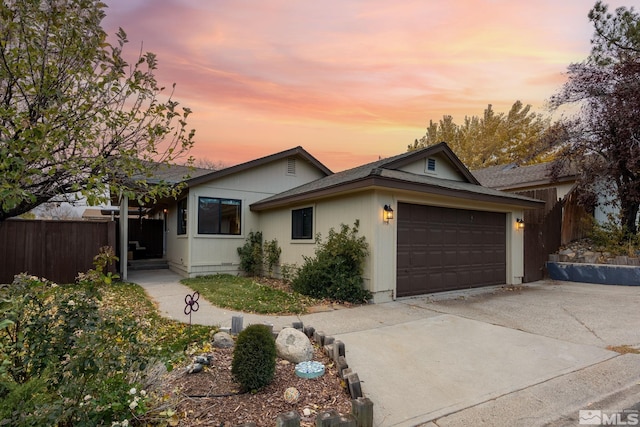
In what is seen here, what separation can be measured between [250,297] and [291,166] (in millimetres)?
6459

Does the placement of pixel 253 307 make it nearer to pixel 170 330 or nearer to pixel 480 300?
pixel 170 330

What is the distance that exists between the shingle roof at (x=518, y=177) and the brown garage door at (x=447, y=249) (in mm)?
6196

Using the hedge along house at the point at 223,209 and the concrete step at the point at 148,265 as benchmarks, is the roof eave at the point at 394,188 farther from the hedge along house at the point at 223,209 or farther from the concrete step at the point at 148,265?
the concrete step at the point at 148,265

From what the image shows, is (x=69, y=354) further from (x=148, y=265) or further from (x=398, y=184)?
(x=148, y=265)

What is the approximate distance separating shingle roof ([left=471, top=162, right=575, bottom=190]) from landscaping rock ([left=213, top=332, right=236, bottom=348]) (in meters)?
14.3

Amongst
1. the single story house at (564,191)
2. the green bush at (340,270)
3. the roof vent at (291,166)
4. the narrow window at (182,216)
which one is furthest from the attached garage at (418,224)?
the narrow window at (182,216)

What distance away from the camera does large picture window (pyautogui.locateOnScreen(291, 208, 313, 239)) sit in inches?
372

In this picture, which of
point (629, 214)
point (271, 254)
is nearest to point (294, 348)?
point (271, 254)

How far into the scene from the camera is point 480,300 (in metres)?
7.84

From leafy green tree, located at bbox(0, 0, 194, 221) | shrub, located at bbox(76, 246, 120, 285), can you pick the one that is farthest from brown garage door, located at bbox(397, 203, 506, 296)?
shrub, located at bbox(76, 246, 120, 285)

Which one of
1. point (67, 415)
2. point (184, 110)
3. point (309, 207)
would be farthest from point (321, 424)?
point (309, 207)

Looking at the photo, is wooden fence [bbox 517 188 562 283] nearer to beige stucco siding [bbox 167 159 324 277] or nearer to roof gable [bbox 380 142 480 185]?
roof gable [bbox 380 142 480 185]

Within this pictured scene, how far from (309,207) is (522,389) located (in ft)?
22.4

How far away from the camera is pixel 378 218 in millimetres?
7375
